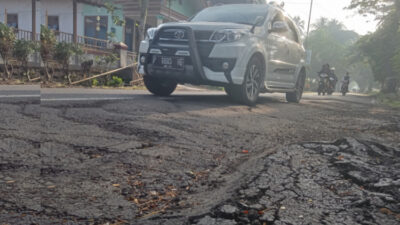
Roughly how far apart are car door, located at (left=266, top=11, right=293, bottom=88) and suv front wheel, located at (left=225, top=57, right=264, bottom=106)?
0.39 m

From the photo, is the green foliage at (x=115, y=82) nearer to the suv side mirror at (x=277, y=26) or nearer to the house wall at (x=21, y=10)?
the suv side mirror at (x=277, y=26)

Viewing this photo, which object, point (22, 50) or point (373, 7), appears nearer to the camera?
point (22, 50)

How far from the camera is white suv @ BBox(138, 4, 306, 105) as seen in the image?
5359mm

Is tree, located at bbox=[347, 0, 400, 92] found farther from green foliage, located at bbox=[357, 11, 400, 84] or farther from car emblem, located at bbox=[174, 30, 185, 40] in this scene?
car emblem, located at bbox=[174, 30, 185, 40]

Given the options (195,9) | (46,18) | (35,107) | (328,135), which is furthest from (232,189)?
(195,9)

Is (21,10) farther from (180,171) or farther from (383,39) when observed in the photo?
(383,39)

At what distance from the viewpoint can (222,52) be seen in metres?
5.30

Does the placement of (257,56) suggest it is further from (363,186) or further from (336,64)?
(336,64)

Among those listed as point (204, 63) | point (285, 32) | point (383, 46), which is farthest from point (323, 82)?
point (204, 63)

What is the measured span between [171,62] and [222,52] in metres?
0.87

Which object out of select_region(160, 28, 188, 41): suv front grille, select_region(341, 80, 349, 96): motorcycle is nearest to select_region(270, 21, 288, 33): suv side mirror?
select_region(160, 28, 188, 41): suv front grille

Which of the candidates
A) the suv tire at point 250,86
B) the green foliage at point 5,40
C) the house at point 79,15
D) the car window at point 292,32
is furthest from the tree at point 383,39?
Result: the green foliage at point 5,40

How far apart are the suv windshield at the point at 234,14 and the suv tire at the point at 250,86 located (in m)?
0.81

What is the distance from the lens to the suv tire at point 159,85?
6336 millimetres
